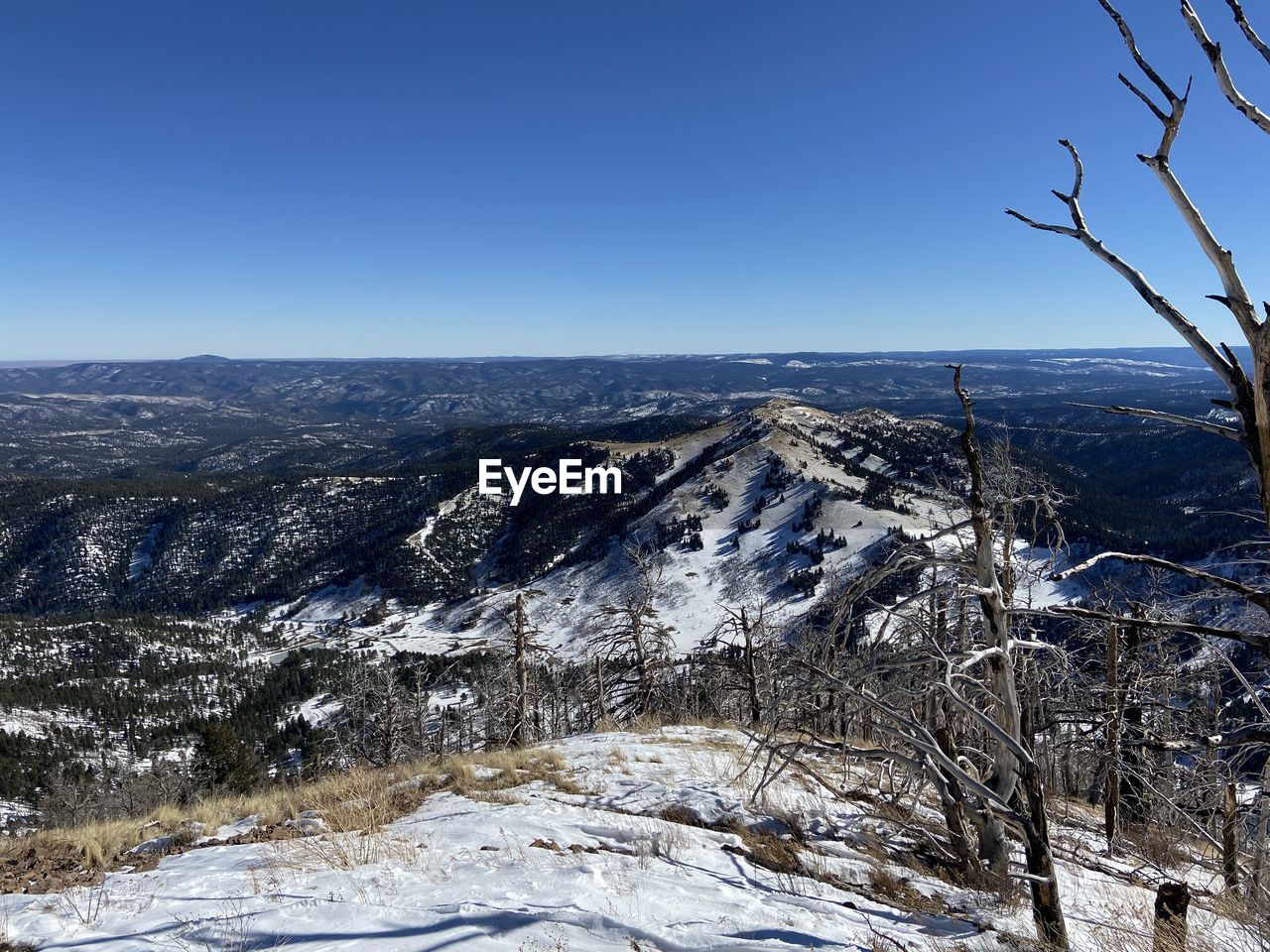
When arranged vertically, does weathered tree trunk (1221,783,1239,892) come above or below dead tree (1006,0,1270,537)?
below

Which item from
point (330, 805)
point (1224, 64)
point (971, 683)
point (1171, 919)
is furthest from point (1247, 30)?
point (330, 805)

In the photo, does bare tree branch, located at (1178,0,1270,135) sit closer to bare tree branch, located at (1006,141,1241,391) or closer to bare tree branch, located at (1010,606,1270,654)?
bare tree branch, located at (1006,141,1241,391)

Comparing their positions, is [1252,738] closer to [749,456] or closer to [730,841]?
[730,841]

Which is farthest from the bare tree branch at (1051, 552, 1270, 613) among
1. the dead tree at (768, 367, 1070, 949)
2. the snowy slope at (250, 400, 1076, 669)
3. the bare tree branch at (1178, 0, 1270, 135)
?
the snowy slope at (250, 400, 1076, 669)

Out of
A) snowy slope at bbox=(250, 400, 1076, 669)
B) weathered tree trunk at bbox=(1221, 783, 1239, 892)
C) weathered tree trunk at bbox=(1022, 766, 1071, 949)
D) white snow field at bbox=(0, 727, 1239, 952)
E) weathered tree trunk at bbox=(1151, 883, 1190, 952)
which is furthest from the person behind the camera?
snowy slope at bbox=(250, 400, 1076, 669)

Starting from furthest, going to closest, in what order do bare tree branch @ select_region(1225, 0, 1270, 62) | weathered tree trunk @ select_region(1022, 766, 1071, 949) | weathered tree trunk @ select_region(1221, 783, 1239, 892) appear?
1. weathered tree trunk @ select_region(1022, 766, 1071, 949)
2. weathered tree trunk @ select_region(1221, 783, 1239, 892)
3. bare tree branch @ select_region(1225, 0, 1270, 62)

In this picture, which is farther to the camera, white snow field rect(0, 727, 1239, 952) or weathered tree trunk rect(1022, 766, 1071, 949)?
white snow field rect(0, 727, 1239, 952)

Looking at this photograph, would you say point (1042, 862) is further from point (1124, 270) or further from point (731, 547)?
point (731, 547)
